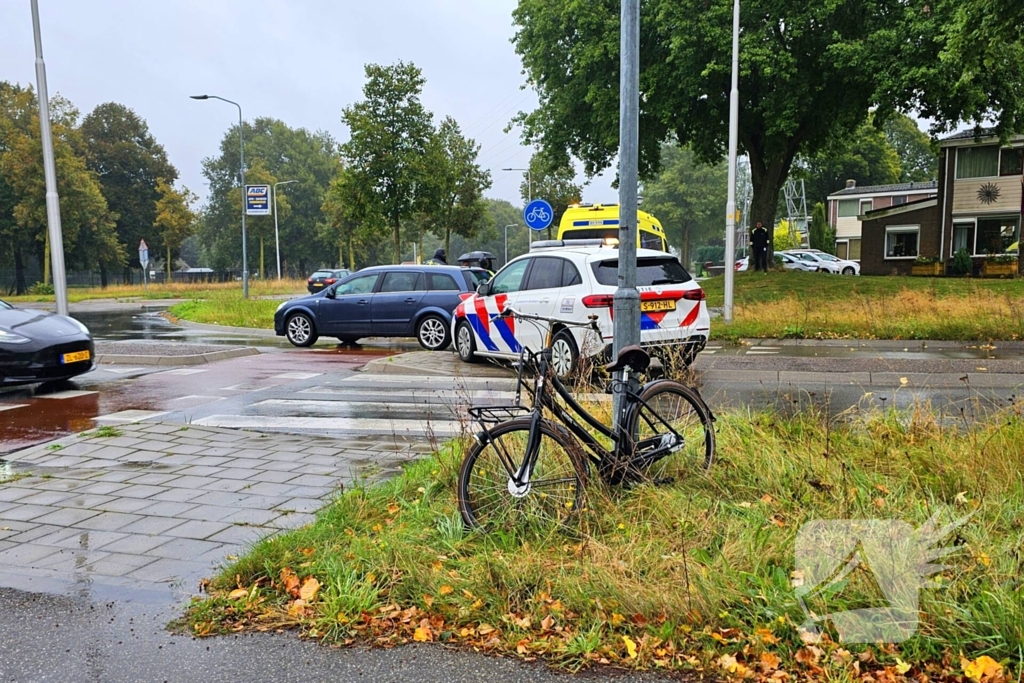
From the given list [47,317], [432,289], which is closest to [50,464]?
[47,317]

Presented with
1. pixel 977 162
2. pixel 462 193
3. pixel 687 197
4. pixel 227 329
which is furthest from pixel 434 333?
pixel 687 197

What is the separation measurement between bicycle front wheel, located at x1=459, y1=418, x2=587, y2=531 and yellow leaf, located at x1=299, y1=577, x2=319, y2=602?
0.87 m

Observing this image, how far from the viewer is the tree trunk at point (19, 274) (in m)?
56.0

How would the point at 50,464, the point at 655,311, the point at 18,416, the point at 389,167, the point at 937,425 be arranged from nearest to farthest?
the point at 937,425 → the point at 50,464 → the point at 18,416 → the point at 655,311 → the point at 389,167

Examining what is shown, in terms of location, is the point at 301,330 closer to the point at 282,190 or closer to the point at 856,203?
the point at 856,203

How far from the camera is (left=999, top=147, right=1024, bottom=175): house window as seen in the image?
3547 cm

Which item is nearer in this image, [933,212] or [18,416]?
[18,416]

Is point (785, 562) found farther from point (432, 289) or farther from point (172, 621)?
point (432, 289)

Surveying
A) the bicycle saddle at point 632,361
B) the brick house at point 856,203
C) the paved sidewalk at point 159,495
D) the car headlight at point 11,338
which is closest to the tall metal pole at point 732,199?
the paved sidewalk at point 159,495

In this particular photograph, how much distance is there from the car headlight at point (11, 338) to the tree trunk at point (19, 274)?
53.4 meters

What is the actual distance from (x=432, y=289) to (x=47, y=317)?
20.9 feet

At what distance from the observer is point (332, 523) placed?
4578mm

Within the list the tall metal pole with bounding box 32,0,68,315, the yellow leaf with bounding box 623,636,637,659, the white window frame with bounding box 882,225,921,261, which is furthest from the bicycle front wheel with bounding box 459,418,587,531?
the white window frame with bounding box 882,225,921,261

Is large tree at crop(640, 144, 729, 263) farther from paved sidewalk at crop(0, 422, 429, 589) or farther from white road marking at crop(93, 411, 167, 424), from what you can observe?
paved sidewalk at crop(0, 422, 429, 589)
